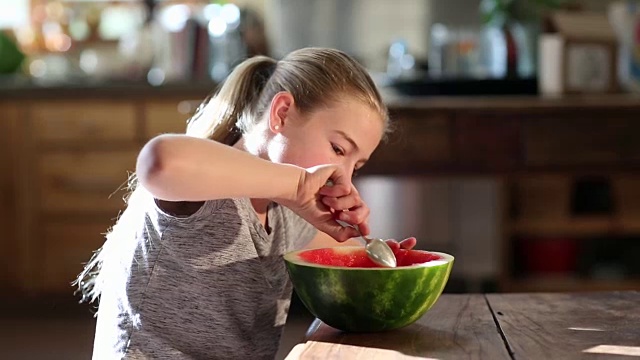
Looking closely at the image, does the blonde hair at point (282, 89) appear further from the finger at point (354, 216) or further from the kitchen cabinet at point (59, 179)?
the kitchen cabinet at point (59, 179)

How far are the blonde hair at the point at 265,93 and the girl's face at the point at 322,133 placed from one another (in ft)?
0.04

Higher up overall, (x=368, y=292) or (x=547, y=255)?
(x=368, y=292)

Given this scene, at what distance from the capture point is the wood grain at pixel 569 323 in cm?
90

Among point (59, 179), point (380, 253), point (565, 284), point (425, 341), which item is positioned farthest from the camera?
point (59, 179)

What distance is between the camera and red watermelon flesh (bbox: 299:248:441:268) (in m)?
1.10

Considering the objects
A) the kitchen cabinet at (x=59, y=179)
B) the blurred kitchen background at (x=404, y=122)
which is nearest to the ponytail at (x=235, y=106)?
the blurred kitchen background at (x=404, y=122)

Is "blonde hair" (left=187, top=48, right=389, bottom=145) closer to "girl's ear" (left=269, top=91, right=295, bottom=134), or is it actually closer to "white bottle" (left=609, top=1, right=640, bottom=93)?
"girl's ear" (left=269, top=91, right=295, bottom=134)

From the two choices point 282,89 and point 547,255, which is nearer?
point 282,89

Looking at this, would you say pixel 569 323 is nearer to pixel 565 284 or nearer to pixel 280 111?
pixel 280 111

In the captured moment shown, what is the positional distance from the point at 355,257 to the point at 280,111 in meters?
0.27

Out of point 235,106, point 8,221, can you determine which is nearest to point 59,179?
point 8,221

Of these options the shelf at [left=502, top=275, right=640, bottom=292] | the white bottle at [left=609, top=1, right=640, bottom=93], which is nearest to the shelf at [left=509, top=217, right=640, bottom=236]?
the shelf at [left=502, top=275, right=640, bottom=292]

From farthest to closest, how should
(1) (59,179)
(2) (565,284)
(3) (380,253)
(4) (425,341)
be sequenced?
(1) (59,179) < (2) (565,284) < (3) (380,253) < (4) (425,341)

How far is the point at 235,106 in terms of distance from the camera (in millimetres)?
1361
